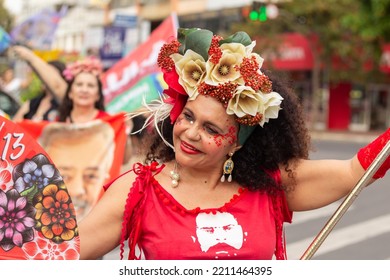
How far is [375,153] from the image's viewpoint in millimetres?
2979

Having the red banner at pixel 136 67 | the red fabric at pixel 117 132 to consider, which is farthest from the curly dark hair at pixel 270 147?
the red banner at pixel 136 67

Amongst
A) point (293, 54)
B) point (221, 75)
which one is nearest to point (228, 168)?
point (221, 75)

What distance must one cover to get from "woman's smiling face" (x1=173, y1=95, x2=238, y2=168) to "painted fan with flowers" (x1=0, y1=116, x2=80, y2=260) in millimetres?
422

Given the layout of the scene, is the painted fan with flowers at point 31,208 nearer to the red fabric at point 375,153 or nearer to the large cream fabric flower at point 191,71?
the large cream fabric flower at point 191,71

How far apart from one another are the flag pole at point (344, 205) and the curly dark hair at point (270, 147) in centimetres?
36

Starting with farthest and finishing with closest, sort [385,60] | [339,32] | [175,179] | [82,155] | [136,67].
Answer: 1. [385,60]
2. [339,32]
3. [136,67]
4. [82,155]
5. [175,179]

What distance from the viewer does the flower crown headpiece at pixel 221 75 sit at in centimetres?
278

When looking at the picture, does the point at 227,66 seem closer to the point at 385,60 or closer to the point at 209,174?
the point at 209,174

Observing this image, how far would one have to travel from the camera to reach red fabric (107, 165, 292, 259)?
109 inches

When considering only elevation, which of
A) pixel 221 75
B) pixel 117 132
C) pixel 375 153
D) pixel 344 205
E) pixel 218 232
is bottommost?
pixel 117 132

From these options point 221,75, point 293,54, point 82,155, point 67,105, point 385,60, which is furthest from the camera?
point 293,54

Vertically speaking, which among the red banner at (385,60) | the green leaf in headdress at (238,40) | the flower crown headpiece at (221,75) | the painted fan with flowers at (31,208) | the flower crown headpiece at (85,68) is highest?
the green leaf in headdress at (238,40)

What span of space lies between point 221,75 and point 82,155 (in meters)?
3.39
